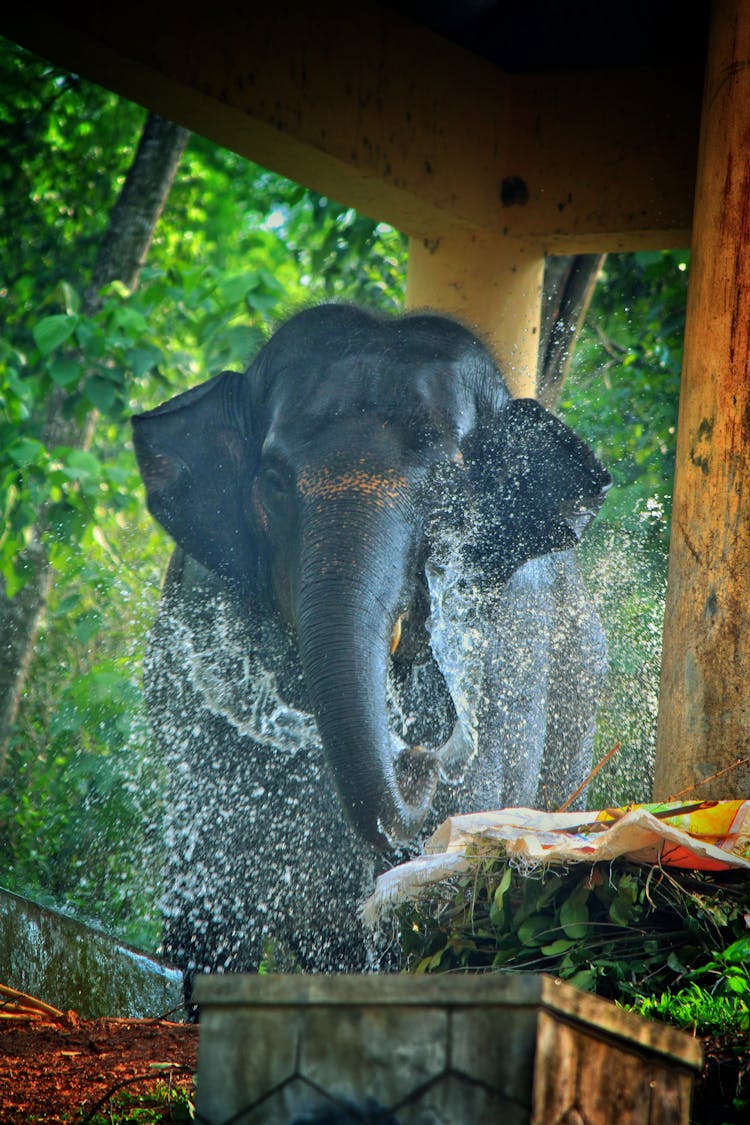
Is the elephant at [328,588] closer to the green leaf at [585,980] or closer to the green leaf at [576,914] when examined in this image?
the green leaf at [576,914]

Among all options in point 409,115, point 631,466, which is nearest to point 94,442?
point 631,466

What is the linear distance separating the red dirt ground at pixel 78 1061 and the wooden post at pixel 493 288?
110 inches

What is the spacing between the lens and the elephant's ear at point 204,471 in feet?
17.4

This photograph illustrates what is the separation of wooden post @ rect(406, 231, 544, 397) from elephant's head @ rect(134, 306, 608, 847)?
0.42 m

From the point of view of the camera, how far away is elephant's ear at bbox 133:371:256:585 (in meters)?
5.30

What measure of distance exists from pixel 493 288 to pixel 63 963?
2921 mm

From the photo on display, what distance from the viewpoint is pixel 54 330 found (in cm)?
762

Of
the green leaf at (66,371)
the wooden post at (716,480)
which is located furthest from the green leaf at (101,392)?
the wooden post at (716,480)

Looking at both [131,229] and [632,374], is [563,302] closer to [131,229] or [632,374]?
[632,374]

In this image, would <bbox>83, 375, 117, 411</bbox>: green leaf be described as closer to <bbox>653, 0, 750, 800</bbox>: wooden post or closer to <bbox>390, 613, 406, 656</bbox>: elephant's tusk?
<bbox>390, 613, 406, 656</bbox>: elephant's tusk

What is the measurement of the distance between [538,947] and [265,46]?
119 inches

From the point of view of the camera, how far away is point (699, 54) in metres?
5.61

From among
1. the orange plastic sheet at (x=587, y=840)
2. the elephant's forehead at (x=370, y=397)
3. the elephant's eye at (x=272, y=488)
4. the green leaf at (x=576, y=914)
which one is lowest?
the green leaf at (x=576, y=914)

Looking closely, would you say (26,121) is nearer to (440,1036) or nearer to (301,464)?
(301,464)
